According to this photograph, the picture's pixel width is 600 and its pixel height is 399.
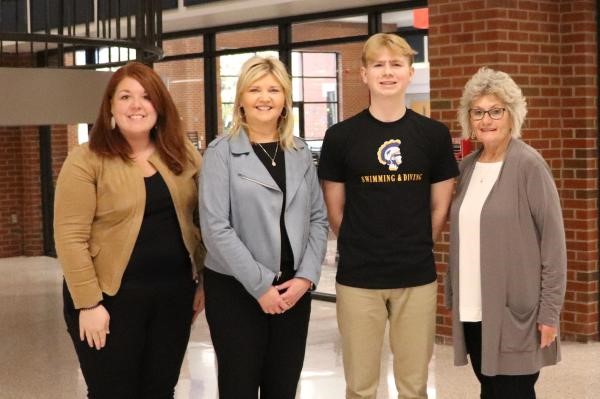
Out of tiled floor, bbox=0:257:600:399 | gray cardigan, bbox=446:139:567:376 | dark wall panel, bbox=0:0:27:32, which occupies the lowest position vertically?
tiled floor, bbox=0:257:600:399

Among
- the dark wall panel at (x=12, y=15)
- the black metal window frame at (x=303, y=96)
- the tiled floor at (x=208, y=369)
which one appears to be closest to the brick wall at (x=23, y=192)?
the dark wall panel at (x=12, y=15)

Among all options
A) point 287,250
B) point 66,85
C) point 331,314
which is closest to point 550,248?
point 287,250

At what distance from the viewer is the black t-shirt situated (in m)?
3.25

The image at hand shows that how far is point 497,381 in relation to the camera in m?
3.32

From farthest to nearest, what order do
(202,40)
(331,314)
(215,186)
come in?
(202,40) → (331,314) → (215,186)

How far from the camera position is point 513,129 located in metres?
3.30

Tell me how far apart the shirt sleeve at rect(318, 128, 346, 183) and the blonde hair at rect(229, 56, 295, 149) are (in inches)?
5.7

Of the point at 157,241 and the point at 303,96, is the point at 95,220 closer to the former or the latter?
the point at 157,241

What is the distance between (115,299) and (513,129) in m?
1.49

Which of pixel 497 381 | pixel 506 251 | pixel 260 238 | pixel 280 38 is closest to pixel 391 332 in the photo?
pixel 497 381

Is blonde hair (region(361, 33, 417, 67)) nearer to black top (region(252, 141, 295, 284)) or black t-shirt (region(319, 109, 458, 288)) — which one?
black t-shirt (region(319, 109, 458, 288))

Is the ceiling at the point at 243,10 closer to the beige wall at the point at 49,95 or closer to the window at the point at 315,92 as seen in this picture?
the window at the point at 315,92

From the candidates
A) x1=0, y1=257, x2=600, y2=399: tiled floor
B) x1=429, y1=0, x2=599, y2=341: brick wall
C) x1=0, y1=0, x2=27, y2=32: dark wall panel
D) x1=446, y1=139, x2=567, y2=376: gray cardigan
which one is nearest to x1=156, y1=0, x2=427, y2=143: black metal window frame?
x1=429, y1=0, x2=599, y2=341: brick wall

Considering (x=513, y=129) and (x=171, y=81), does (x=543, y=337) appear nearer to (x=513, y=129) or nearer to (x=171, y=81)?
(x=513, y=129)
